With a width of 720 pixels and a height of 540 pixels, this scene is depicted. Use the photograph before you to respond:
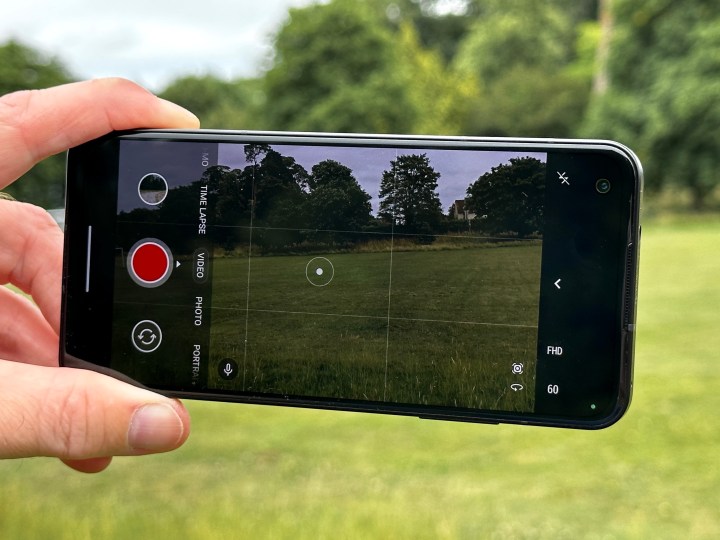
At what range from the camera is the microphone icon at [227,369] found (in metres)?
2.04

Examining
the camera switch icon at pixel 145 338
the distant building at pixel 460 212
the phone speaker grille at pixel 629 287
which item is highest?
the distant building at pixel 460 212

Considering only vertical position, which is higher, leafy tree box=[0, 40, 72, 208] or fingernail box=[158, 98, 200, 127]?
leafy tree box=[0, 40, 72, 208]

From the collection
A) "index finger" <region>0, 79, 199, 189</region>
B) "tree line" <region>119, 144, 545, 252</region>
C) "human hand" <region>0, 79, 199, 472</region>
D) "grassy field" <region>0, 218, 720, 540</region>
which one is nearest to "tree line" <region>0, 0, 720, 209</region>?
"grassy field" <region>0, 218, 720, 540</region>

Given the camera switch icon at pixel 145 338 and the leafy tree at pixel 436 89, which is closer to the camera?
the camera switch icon at pixel 145 338

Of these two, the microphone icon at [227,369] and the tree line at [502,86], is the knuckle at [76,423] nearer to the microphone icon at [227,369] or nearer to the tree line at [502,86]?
the microphone icon at [227,369]

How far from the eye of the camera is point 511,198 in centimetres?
197

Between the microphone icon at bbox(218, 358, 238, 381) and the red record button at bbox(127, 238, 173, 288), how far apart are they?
26cm

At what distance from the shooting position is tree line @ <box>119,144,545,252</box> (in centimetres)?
197

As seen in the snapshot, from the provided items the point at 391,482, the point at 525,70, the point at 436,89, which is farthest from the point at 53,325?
the point at 525,70

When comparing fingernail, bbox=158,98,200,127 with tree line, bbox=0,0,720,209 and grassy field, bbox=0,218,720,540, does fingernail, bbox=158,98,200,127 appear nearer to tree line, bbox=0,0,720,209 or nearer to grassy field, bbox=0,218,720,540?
grassy field, bbox=0,218,720,540

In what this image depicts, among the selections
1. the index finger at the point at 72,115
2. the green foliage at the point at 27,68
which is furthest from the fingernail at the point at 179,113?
the green foliage at the point at 27,68

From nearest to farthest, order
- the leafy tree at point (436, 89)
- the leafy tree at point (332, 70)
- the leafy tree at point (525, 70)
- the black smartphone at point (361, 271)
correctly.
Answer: the black smartphone at point (361, 271)
the leafy tree at point (332, 70)
the leafy tree at point (525, 70)
the leafy tree at point (436, 89)

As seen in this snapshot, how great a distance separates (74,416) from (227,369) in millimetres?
387

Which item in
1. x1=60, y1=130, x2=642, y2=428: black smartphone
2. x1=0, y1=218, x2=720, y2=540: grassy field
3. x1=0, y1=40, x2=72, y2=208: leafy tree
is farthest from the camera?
x1=0, y1=40, x2=72, y2=208: leafy tree
